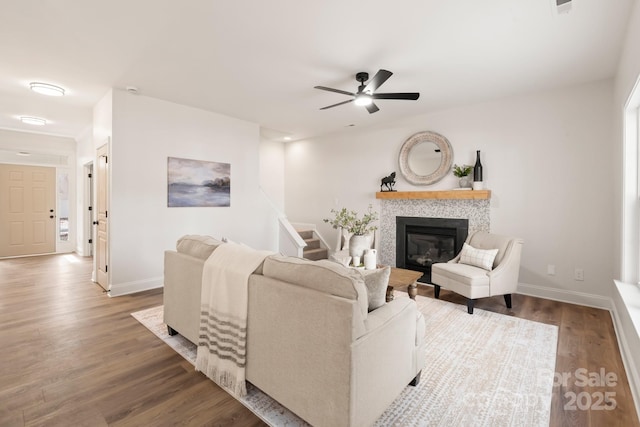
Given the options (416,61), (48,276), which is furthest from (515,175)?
(48,276)

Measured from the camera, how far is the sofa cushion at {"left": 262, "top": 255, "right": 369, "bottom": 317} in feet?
4.71

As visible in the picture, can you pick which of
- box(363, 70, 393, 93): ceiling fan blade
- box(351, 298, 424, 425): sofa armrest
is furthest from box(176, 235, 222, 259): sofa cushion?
box(363, 70, 393, 93): ceiling fan blade

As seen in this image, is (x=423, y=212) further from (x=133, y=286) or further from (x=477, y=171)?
(x=133, y=286)

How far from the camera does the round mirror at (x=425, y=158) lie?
459 cm

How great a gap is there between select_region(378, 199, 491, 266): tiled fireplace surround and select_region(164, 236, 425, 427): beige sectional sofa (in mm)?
2978

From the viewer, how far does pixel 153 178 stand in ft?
13.8

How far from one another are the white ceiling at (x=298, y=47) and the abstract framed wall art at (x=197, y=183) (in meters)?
0.95

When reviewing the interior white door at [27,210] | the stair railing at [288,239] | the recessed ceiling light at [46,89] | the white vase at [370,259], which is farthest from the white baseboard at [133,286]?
the interior white door at [27,210]

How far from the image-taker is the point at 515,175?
13.2 feet

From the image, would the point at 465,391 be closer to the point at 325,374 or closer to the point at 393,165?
the point at 325,374

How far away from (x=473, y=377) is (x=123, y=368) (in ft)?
8.21

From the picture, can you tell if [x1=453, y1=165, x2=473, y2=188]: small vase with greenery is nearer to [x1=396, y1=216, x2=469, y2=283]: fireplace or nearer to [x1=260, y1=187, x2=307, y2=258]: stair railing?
[x1=396, y1=216, x2=469, y2=283]: fireplace

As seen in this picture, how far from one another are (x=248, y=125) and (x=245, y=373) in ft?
14.4

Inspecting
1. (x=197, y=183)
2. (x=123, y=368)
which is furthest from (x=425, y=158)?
(x=123, y=368)
